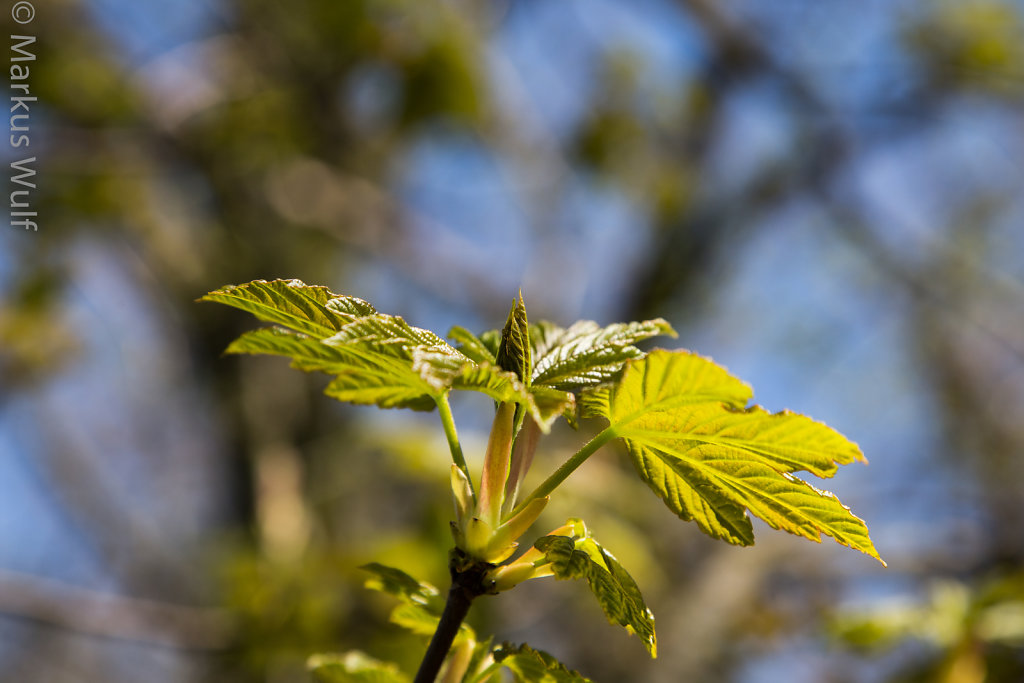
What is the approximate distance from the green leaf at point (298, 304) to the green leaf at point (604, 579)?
0.15m

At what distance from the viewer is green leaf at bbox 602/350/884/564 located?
0.96ft

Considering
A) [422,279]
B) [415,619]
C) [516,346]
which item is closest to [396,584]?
[415,619]

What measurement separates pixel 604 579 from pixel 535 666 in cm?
6

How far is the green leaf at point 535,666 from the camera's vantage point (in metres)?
0.32

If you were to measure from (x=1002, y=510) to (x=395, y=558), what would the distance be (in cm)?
198

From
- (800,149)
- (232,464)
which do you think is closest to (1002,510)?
(800,149)

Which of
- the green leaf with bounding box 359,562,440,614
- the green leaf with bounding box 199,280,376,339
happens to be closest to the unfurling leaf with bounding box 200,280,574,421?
the green leaf with bounding box 199,280,376,339

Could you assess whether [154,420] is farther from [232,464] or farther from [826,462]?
[826,462]

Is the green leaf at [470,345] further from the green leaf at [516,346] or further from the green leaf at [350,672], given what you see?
the green leaf at [350,672]

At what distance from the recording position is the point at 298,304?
0.32 meters

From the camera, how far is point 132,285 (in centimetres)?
301

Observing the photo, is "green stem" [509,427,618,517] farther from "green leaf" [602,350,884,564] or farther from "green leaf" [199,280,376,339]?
"green leaf" [199,280,376,339]

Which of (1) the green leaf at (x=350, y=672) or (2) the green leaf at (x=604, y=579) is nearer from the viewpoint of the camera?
(2) the green leaf at (x=604, y=579)

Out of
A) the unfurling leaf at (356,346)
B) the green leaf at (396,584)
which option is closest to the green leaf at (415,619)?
the green leaf at (396,584)
